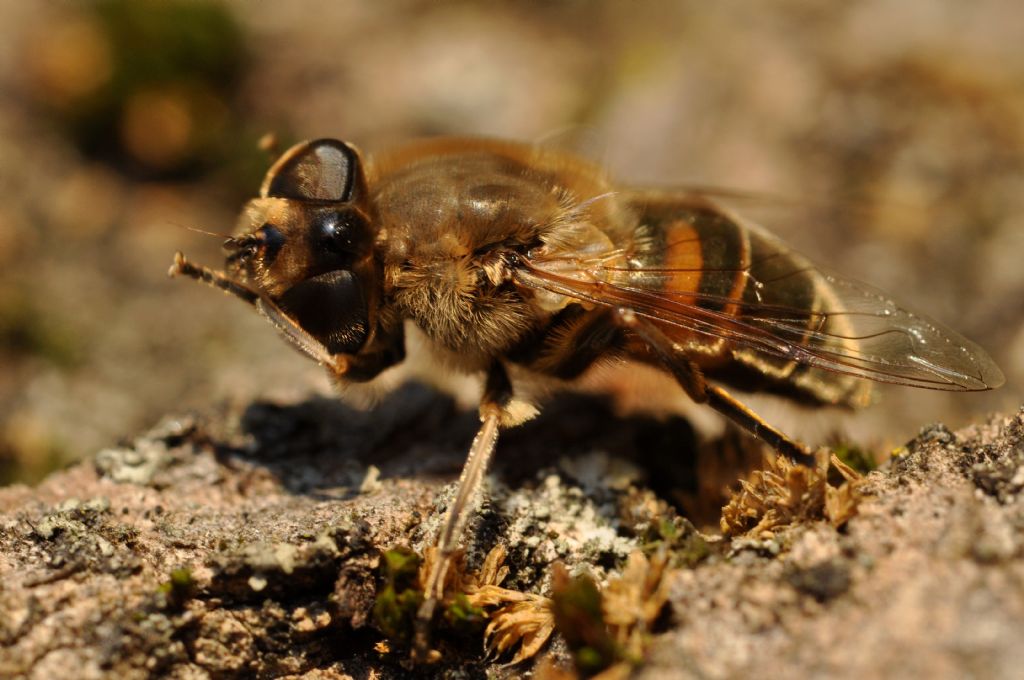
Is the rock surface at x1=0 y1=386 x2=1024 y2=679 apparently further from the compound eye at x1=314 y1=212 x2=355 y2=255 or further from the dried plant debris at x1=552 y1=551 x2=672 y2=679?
the compound eye at x1=314 y1=212 x2=355 y2=255

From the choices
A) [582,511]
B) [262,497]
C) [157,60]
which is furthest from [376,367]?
[157,60]

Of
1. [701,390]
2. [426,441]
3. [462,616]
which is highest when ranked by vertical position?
[701,390]

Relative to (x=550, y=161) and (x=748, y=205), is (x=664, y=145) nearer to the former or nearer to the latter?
(x=748, y=205)

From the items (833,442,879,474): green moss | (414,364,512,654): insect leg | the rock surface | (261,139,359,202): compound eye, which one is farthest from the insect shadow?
(261,139,359,202): compound eye

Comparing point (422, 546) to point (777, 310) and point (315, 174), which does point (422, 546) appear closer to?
point (315, 174)

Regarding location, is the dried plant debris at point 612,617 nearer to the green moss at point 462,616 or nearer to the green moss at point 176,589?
the green moss at point 462,616

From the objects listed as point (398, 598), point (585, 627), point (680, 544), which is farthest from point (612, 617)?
point (398, 598)

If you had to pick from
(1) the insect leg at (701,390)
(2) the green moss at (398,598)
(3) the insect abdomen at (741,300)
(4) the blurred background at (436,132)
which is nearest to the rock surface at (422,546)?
(2) the green moss at (398,598)
